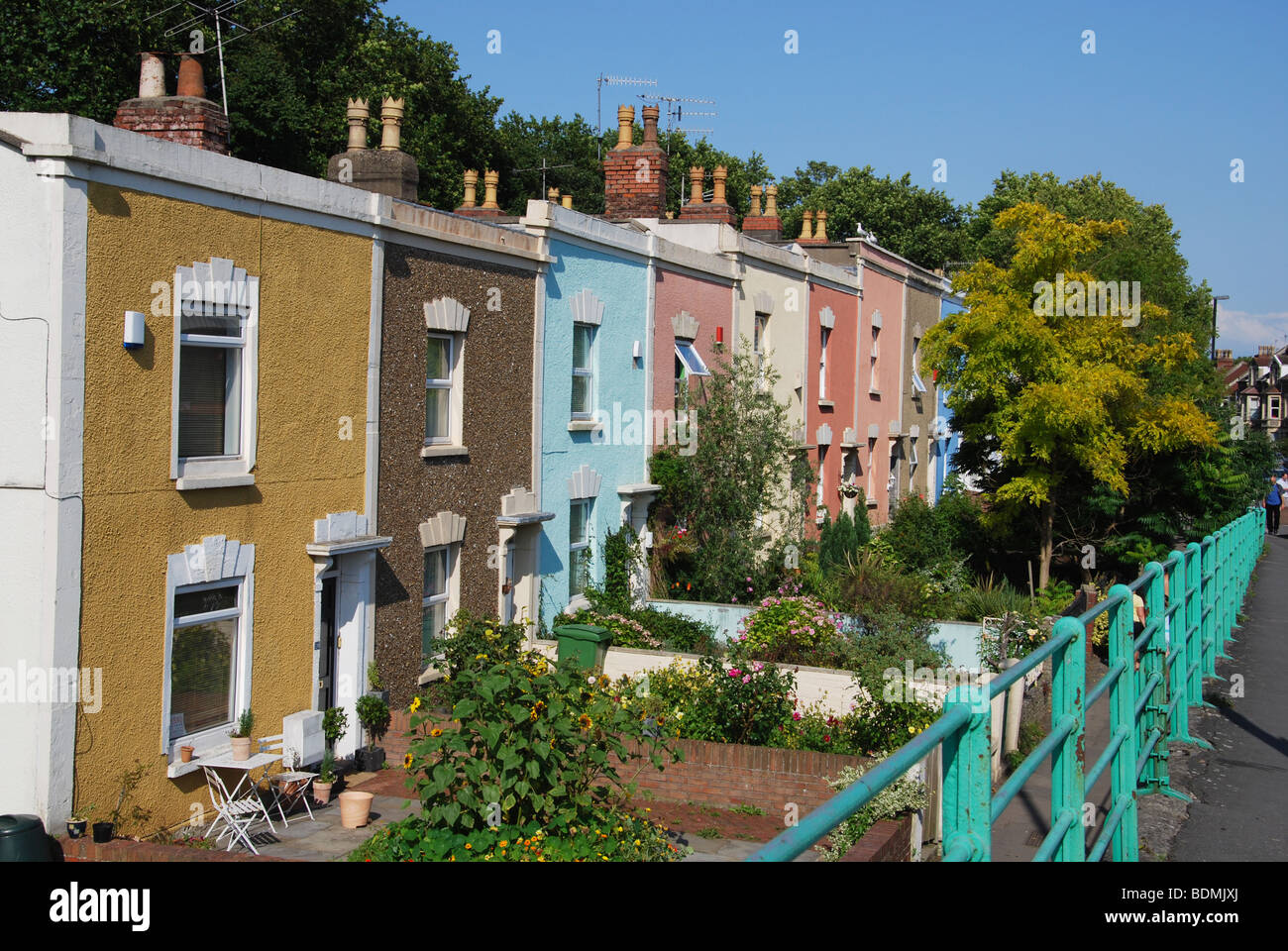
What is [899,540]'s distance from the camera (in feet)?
83.1

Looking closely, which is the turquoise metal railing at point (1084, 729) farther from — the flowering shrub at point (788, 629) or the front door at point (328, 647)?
the front door at point (328, 647)

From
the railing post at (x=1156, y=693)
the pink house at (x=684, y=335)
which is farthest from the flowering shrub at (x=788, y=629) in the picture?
the railing post at (x=1156, y=693)

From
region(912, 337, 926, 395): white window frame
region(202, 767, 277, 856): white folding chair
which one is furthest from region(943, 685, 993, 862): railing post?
region(912, 337, 926, 395): white window frame

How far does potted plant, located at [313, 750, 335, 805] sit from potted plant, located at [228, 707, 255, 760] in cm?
105

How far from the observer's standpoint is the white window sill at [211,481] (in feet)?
35.3

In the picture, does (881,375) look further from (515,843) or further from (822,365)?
(515,843)

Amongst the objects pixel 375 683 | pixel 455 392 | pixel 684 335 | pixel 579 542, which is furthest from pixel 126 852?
pixel 684 335

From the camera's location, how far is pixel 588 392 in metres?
18.3
